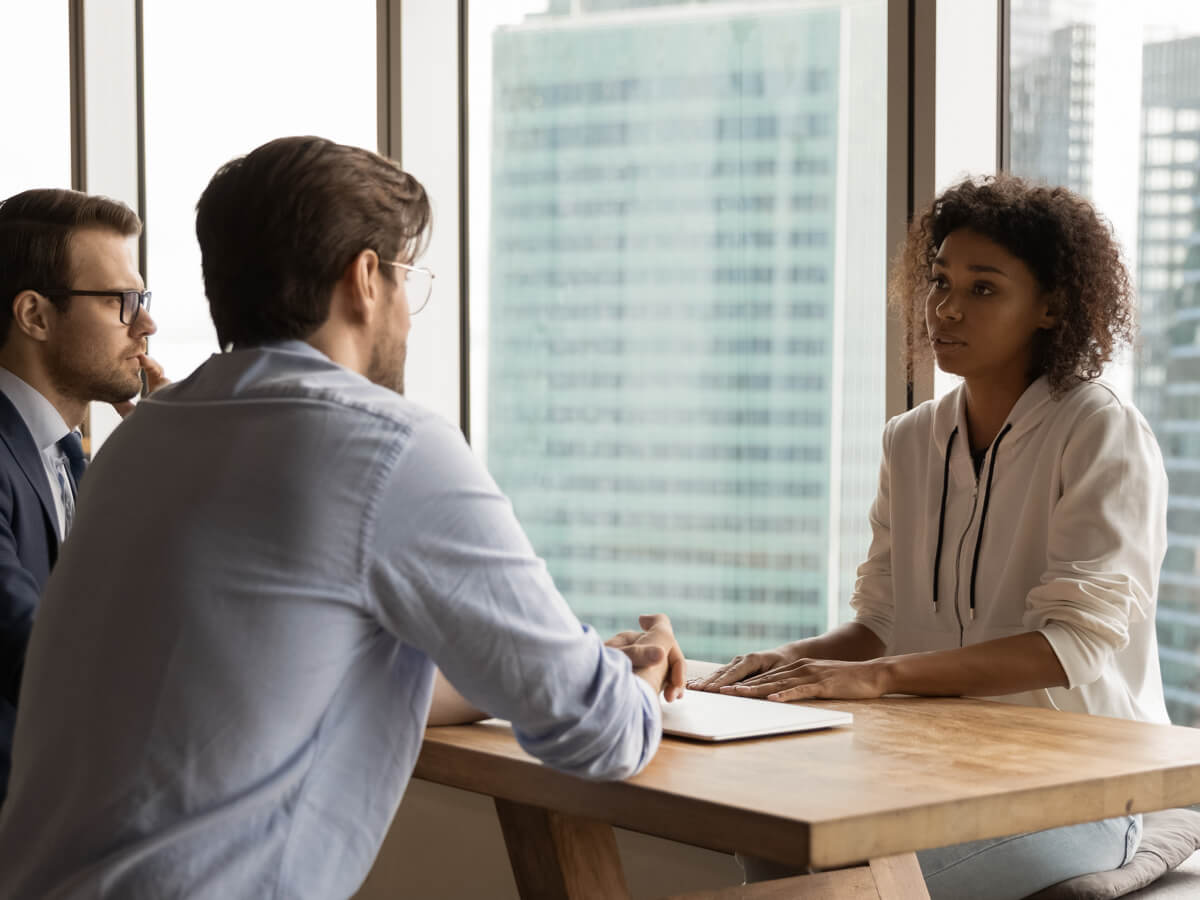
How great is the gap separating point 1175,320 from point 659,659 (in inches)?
56.3

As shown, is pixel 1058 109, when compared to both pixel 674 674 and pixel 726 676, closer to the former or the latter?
pixel 726 676

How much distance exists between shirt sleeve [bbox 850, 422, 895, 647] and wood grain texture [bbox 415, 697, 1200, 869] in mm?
704

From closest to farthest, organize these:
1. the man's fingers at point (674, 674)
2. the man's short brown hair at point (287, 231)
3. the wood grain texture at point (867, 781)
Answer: the wood grain texture at point (867, 781) → the man's short brown hair at point (287, 231) → the man's fingers at point (674, 674)

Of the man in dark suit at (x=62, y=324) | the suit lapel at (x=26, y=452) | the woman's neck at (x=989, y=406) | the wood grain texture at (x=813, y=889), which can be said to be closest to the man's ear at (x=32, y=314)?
the man in dark suit at (x=62, y=324)

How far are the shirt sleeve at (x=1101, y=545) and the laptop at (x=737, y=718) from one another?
0.44 m

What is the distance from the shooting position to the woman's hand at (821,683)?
5.66 feet

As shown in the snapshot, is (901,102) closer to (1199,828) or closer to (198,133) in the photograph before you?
(1199,828)

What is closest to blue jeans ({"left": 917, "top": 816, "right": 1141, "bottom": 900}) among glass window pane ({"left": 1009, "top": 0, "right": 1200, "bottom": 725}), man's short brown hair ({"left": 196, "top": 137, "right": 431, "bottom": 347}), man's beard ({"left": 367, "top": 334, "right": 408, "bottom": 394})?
glass window pane ({"left": 1009, "top": 0, "right": 1200, "bottom": 725})

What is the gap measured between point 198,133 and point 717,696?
9.33 ft

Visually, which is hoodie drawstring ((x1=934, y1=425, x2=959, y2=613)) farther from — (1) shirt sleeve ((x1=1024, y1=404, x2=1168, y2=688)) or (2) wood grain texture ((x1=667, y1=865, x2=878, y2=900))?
(2) wood grain texture ((x1=667, y1=865, x2=878, y2=900))

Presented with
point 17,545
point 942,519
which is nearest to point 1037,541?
point 942,519

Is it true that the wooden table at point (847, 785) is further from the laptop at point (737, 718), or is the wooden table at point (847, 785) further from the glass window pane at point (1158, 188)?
the glass window pane at point (1158, 188)

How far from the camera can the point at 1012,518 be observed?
208cm

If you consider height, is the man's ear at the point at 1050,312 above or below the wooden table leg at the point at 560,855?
above
